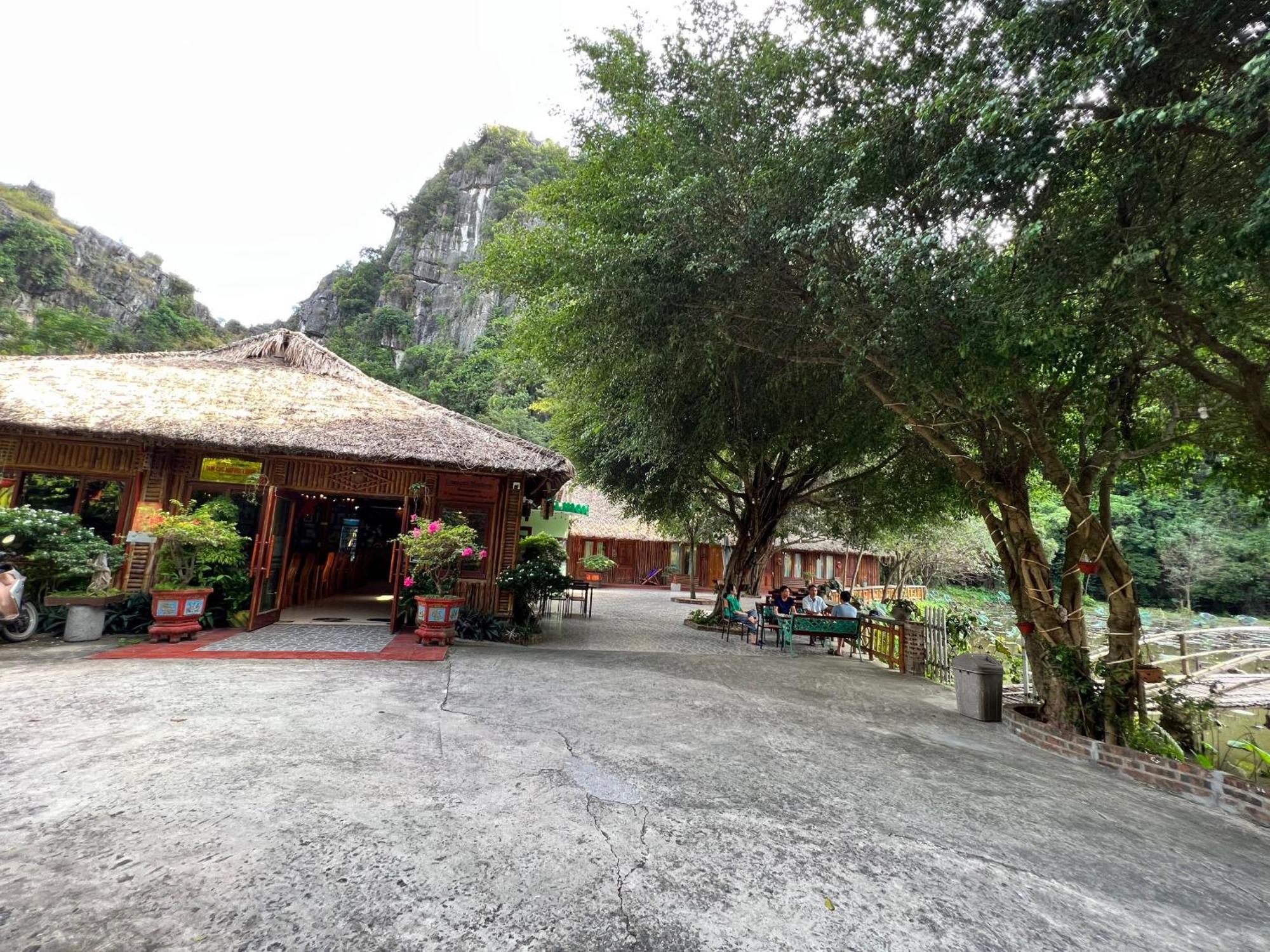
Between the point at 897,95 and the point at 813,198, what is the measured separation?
128cm

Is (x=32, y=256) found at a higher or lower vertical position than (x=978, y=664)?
higher

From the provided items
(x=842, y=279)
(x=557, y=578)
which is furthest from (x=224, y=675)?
(x=842, y=279)

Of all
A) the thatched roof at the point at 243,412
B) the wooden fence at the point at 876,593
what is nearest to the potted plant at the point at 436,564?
the thatched roof at the point at 243,412

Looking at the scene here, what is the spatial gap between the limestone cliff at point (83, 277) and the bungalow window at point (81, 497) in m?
30.2

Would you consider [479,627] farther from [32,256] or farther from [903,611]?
[32,256]

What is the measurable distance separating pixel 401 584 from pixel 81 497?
4.75 m

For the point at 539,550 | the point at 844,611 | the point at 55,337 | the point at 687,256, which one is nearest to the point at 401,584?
the point at 539,550

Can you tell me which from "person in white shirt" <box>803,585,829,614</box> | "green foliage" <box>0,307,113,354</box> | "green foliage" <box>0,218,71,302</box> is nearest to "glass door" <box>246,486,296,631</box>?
"person in white shirt" <box>803,585,829,614</box>

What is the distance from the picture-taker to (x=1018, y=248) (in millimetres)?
4383

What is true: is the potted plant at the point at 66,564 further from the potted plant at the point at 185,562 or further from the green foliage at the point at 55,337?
the green foliage at the point at 55,337

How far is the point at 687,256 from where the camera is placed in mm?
6094

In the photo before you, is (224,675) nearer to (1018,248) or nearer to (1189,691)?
(1018,248)

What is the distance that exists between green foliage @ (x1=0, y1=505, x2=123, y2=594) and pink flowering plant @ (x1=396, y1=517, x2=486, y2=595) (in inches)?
145

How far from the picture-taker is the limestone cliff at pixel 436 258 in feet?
150
